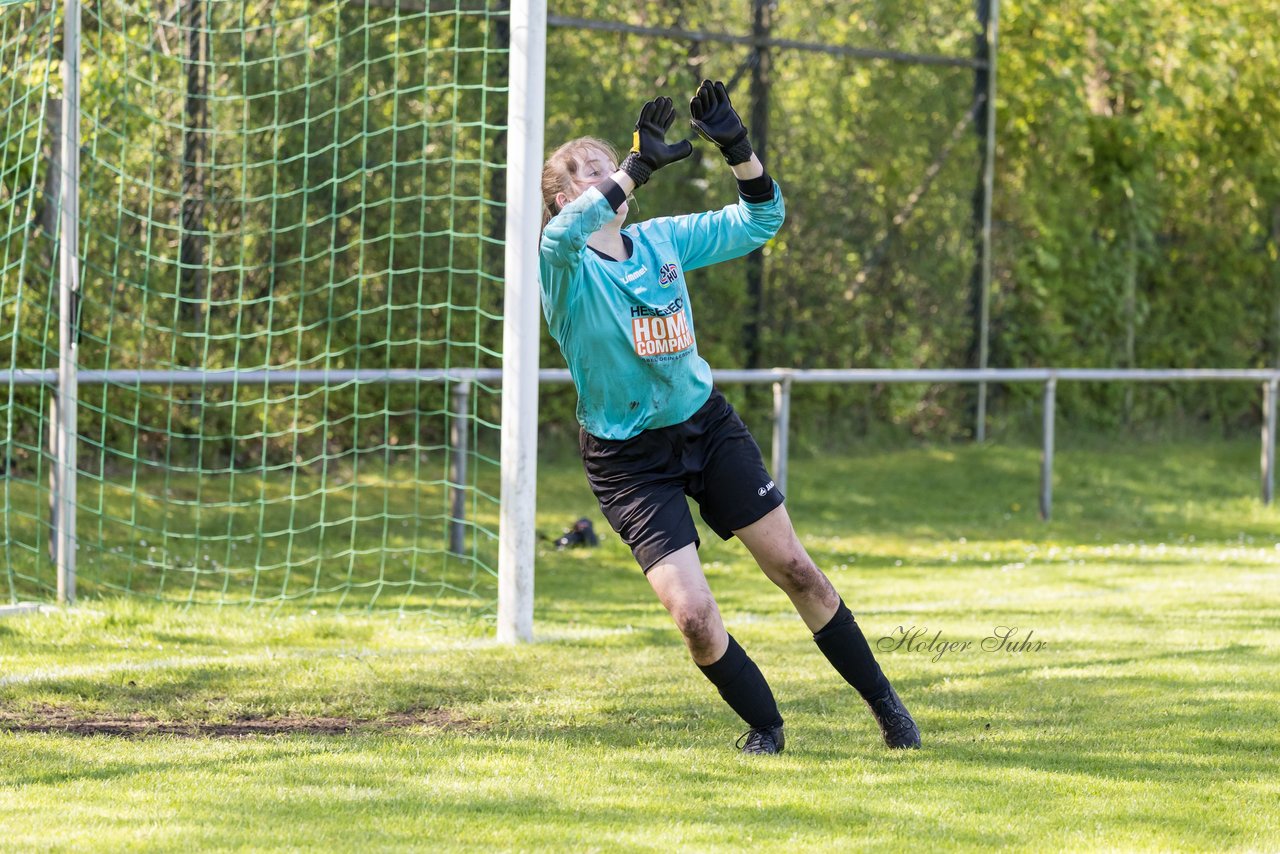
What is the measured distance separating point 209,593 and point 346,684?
2.47 metres

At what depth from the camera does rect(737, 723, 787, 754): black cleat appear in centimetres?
441

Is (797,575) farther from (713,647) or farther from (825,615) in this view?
(713,647)

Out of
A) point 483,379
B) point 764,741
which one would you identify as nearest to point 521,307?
point 764,741

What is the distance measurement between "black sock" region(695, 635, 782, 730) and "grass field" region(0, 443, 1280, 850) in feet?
0.42

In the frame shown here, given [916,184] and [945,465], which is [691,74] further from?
[945,465]

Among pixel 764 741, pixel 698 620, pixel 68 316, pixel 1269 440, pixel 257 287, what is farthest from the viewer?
pixel 1269 440

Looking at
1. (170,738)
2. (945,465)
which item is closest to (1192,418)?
(945,465)

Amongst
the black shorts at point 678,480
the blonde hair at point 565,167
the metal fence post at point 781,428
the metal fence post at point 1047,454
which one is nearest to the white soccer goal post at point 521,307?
the blonde hair at point 565,167

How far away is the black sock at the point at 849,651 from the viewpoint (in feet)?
14.5

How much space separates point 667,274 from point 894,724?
1.43 meters

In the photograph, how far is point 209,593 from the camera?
25.3 feet

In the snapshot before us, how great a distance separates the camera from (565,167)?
443 centimetres

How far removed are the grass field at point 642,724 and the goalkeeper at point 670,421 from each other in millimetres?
292

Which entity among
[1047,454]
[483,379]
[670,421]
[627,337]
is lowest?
[1047,454]
